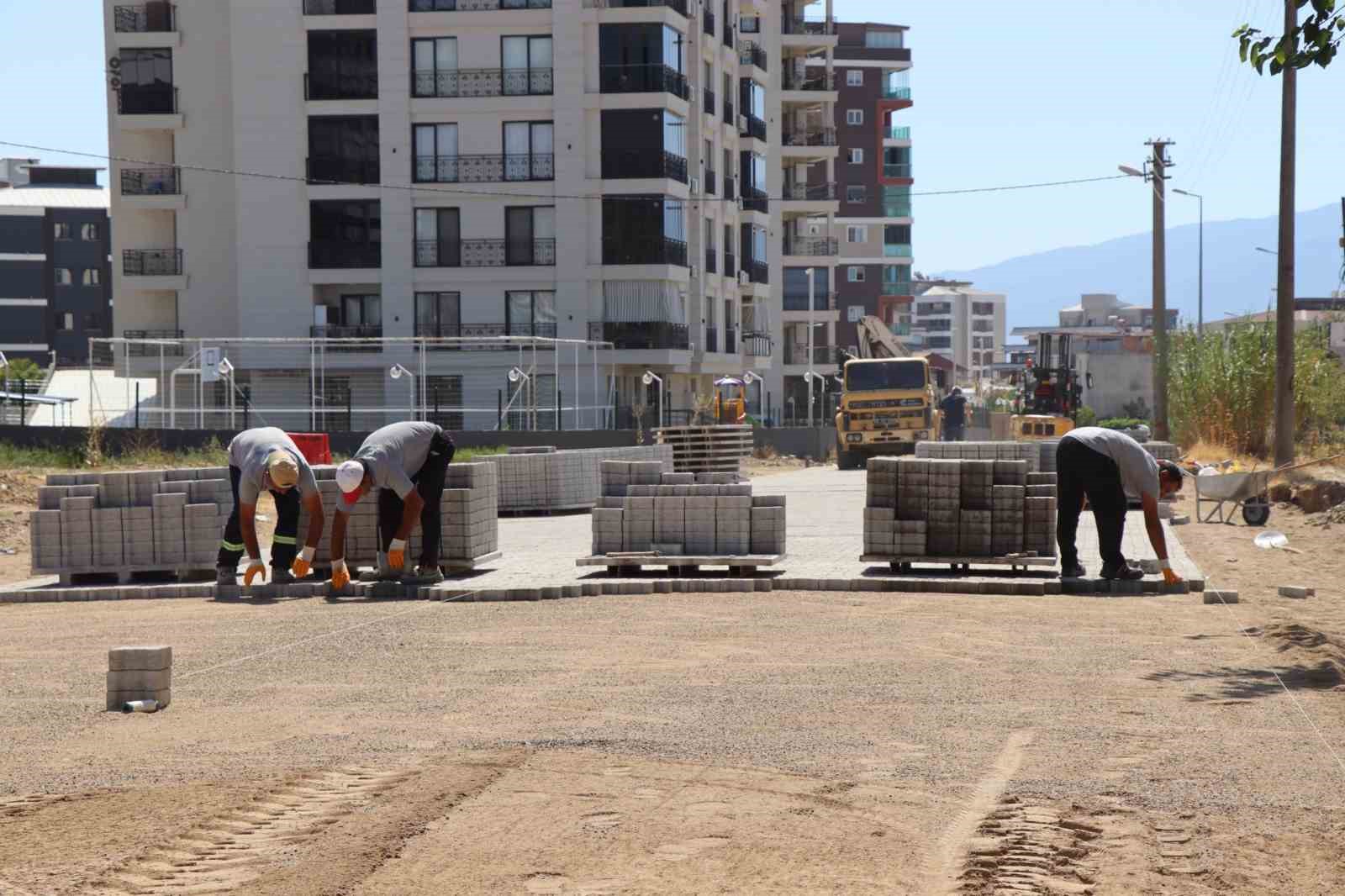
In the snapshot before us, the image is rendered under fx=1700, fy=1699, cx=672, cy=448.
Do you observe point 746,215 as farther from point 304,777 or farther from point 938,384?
point 304,777

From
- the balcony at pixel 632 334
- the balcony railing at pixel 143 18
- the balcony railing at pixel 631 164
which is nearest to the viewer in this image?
the balcony at pixel 632 334

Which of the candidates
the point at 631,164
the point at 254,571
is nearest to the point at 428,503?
the point at 254,571

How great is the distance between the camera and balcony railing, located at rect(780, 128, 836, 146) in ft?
270

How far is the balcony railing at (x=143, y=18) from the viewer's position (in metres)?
59.2

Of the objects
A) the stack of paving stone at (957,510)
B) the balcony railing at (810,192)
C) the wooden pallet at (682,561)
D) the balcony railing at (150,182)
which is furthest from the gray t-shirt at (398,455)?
the balcony railing at (810,192)

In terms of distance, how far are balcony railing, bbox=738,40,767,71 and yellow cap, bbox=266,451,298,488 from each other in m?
56.4

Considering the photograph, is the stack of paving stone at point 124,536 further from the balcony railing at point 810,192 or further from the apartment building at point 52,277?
the apartment building at point 52,277

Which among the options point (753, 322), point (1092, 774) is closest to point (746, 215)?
point (753, 322)

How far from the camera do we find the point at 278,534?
50.7 ft

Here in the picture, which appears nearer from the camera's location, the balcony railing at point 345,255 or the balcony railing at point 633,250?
the balcony railing at point 345,255

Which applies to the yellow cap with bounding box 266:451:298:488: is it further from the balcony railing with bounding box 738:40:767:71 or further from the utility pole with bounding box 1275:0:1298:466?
the balcony railing with bounding box 738:40:767:71

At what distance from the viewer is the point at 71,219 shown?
10588 cm

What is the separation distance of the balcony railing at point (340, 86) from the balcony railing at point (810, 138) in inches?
1224

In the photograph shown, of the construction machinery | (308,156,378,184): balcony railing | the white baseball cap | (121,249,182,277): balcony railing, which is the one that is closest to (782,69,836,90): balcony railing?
(308,156,378,184): balcony railing
